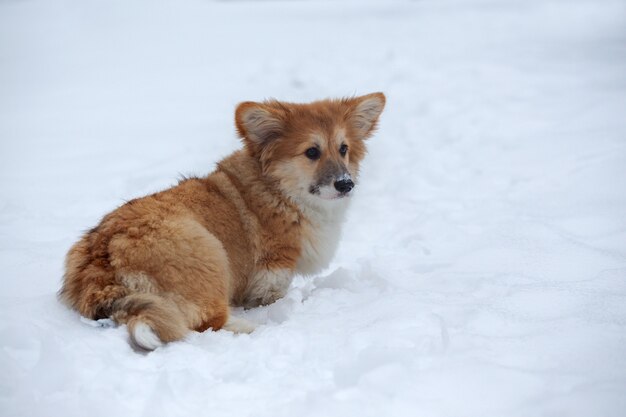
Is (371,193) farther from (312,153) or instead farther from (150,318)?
(150,318)

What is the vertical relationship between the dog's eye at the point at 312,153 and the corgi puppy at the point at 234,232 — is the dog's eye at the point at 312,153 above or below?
above

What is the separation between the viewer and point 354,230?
563 centimetres

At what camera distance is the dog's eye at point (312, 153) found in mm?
4199

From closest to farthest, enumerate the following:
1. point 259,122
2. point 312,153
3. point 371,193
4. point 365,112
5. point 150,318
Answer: point 150,318
point 259,122
point 312,153
point 365,112
point 371,193

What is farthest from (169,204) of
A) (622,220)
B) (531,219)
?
(622,220)

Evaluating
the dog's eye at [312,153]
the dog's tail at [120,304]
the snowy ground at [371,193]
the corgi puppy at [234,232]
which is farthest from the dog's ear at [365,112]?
the dog's tail at [120,304]

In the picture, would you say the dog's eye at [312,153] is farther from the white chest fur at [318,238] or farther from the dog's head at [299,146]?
the white chest fur at [318,238]

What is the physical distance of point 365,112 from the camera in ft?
15.1

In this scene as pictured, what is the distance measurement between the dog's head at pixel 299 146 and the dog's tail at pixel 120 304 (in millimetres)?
1426

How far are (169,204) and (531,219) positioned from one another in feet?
10.7

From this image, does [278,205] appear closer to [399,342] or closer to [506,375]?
[399,342]

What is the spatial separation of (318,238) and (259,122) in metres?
0.97

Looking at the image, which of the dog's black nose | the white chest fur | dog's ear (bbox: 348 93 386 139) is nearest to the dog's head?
the dog's black nose

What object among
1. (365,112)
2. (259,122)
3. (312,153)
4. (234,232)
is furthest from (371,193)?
(234,232)
